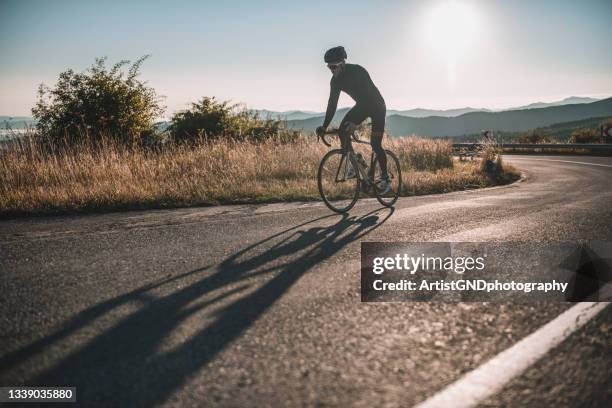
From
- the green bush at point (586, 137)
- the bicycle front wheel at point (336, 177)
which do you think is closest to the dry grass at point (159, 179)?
the bicycle front wheel at point (336, 177)

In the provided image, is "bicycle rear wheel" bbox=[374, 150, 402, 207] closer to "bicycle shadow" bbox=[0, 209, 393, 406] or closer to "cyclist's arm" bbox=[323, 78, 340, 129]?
"cyclist's arm" bbox=[323, 78, 340, 129]

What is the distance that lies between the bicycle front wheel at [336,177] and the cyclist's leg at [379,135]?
1.67 ft

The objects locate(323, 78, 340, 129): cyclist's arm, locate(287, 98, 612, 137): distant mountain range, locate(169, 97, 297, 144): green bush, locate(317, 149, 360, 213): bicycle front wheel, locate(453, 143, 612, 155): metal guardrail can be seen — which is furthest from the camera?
locate(287, 98, 612, 137): distant mountain range

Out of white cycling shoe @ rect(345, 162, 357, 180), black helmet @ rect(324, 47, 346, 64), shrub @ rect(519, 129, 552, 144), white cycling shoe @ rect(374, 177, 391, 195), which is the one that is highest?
shrub @ rect(519, 129, 552, 144)

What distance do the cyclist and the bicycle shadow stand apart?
3.20 meters

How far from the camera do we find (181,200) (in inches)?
288

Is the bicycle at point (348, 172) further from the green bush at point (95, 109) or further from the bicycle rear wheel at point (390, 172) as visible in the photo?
the green bush at point (95, 109)

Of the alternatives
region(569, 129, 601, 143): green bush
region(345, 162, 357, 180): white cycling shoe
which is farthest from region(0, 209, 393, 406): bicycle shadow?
region(569, 129, 601, 143): green bush

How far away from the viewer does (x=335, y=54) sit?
20.3ft

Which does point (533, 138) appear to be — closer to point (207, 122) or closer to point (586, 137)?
point (586, 137)

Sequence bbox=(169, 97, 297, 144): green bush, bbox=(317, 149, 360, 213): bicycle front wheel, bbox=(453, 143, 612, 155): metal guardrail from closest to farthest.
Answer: bbox=(317, 149, 360, 213): bicycle front wheel, bbox=(169, 97, 297, 144): green bush, bbox=(453, 143, 612, 155): metal guardrail

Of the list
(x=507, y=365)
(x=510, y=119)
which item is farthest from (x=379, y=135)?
(x=510, y=119)

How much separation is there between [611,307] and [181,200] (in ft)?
20.9

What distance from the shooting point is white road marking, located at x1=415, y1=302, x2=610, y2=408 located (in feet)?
5.55
